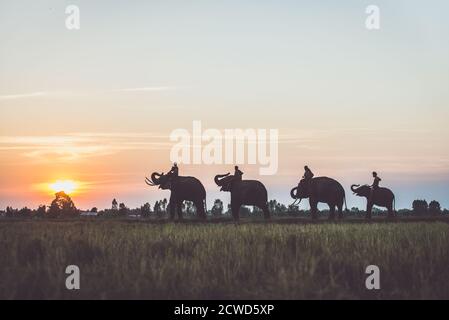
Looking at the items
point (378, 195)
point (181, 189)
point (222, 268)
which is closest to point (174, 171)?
point (181, 189)

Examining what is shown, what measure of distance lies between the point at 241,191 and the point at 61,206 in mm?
9724

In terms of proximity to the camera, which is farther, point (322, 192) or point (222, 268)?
point (322, 192)

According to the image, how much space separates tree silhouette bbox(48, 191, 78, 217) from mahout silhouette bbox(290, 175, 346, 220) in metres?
12.5

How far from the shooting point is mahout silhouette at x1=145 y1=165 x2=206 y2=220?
3403 cm

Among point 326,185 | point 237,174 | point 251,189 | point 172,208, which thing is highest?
point 237,174

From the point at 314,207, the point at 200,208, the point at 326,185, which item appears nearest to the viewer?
the point at 200,208

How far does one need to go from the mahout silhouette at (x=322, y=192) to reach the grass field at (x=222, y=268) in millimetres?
21157

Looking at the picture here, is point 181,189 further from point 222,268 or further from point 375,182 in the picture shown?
point 222,268

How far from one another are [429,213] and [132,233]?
31.3 metres

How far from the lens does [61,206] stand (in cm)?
3553

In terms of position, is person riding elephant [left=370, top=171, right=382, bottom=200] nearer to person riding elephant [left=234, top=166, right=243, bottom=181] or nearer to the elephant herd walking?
the elephant herd walking

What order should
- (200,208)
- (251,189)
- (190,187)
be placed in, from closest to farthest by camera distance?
(190,187), (200,208), (251,189)

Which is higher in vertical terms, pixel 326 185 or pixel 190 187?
pixel 326 185
